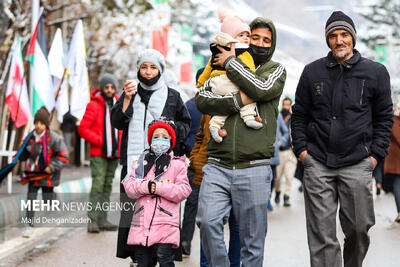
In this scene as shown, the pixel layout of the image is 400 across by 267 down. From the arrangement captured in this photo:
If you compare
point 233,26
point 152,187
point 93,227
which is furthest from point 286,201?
point 233,26

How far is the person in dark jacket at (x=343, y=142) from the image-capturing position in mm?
4855

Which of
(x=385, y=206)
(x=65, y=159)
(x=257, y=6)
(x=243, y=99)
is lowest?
(x=385, y=206)

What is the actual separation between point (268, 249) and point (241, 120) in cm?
334

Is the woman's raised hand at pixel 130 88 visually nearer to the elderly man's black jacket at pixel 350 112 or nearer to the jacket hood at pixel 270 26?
the jacket hood at pixel 270 26

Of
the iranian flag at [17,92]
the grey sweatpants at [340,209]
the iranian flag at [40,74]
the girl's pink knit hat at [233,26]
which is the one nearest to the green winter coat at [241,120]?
the girl's pink knit hat at [233,26]

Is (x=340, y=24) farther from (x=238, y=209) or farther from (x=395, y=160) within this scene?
(x=395, y=160)

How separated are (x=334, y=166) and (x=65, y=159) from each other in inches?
201

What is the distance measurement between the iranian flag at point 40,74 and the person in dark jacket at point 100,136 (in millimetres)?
2418

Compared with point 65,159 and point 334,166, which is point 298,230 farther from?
point 334,166

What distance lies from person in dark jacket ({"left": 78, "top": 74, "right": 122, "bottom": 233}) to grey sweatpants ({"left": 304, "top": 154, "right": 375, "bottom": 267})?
4.29 meters

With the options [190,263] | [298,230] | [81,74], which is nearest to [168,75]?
[190,263]

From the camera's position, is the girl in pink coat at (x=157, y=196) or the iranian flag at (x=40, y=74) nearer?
the girl in pink coat at (x=157, y=196)

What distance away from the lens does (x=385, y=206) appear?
12695 millimetres

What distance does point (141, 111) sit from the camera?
5.84m
